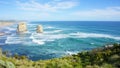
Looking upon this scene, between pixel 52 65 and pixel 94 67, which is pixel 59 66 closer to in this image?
pixel 52 65

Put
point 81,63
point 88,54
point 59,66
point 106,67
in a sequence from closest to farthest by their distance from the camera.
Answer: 1. point 106,67
2. point 59,66
3. point 81,63
4. point 88,54

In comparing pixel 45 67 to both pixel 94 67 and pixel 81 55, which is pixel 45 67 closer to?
pixel 94 67

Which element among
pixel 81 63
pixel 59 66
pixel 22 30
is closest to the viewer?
pixel 59 66

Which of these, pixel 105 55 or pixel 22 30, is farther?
pixel 22 30

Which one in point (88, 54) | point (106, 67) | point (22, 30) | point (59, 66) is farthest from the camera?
point (22, 30)

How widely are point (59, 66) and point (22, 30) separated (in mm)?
93576

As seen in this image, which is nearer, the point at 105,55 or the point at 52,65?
the point at 52,65

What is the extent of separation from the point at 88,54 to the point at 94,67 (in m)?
5.27

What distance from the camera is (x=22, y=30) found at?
105438 millimetres

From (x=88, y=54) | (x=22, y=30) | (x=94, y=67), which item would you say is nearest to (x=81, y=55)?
(x=88, y=54)

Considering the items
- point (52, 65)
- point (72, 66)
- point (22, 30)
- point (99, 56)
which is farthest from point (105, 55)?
point (22, 30)

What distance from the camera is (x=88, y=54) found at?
17828mm

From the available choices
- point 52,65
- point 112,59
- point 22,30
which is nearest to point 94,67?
point 112,59

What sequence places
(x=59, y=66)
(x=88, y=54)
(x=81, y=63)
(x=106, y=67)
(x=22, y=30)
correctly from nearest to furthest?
(x=106, y=67) → (x=59, y=66) → (x=81, y=63) → (x=88, y=54) → (x=22, y=30)
